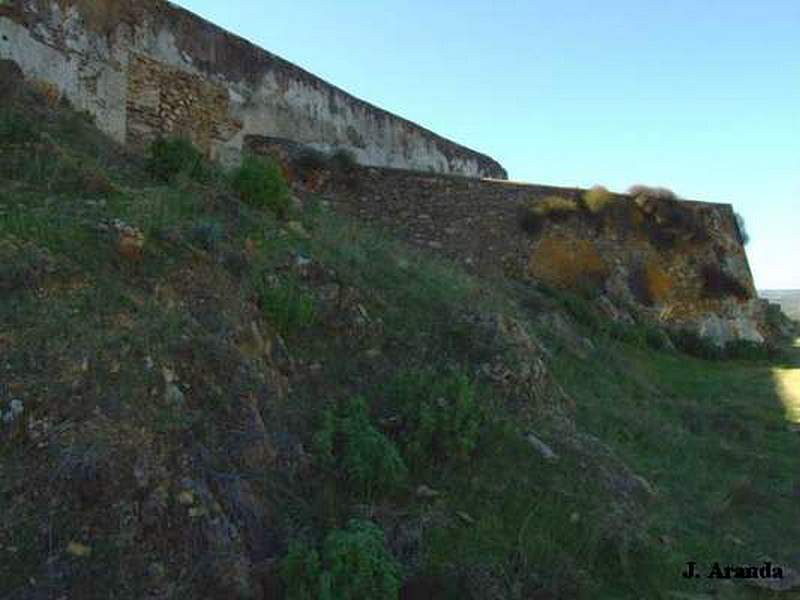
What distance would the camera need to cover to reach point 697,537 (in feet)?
13.8

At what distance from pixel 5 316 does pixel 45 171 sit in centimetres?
197

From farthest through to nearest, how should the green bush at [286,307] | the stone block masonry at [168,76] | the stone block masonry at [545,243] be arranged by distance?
the stone block masonry at [545,243], the stone block masonry at [168,76], the green bush at [286,307]

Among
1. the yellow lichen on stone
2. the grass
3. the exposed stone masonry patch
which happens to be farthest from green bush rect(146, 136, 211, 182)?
the yellow lichen on stone

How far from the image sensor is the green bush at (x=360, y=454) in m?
3.61

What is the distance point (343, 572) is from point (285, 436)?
98 centimetres

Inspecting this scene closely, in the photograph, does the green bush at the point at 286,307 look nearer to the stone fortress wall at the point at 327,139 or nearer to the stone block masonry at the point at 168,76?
the stone block masonry at the point at 168,76

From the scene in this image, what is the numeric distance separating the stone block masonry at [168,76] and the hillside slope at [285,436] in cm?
163

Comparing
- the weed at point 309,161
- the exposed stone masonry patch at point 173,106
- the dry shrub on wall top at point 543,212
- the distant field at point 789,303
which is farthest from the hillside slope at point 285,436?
the distant field at point 789,303

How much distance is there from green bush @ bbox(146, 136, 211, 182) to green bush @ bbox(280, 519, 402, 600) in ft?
13.0

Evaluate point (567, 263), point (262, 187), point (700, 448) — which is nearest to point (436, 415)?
point (700, 448)

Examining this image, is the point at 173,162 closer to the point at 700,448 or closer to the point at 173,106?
the point at 173,106

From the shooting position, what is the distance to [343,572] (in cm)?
292

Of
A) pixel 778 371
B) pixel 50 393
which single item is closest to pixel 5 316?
pixel 50 393

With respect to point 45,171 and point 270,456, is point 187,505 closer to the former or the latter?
point 270,456
